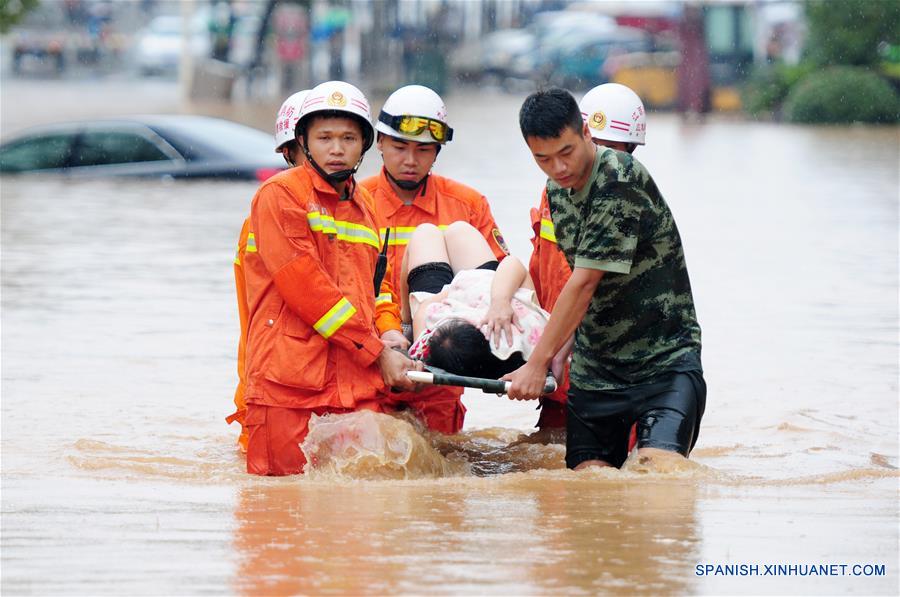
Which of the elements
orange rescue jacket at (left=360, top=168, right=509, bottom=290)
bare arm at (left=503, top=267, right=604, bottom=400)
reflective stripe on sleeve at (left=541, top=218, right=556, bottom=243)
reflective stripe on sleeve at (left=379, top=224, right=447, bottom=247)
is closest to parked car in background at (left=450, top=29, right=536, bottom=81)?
orange rescue jacket at (left=360, top=168, right=509, bottom=290)

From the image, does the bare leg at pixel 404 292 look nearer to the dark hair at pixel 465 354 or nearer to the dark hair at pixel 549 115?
the dark hair at pixel 465 354

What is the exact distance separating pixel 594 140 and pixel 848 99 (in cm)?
3193

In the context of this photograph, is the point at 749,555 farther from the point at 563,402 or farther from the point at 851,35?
the point at 851,35

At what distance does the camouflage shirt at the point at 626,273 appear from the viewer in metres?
6.32

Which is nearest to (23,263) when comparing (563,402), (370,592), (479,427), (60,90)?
(479,427)

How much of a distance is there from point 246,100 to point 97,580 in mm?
36808

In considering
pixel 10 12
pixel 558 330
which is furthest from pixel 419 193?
pixel 10 12

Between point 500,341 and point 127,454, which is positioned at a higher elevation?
point 500,341

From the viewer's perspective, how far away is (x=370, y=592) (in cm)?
500

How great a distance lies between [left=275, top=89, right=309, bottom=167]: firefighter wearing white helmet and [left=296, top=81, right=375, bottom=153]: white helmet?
116 millimetres

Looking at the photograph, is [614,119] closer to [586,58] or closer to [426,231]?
[426,231]

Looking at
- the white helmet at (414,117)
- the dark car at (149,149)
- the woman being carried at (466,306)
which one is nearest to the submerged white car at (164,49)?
the dark car at (149,149)

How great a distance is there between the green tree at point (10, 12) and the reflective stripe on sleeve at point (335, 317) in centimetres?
2282

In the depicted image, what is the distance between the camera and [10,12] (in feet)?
95.6
